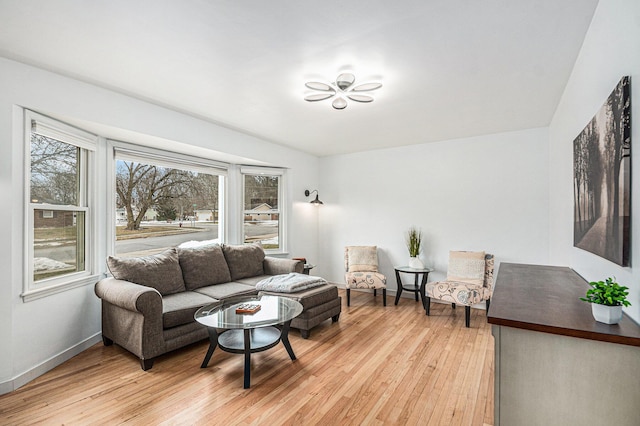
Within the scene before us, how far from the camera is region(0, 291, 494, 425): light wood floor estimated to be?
6.75ft

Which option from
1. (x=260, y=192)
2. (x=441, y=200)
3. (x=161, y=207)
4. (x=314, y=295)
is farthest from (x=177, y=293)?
(x=441, y=200)

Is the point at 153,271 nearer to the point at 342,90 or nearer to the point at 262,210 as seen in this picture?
the point at 262,210

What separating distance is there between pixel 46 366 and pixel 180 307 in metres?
1.11

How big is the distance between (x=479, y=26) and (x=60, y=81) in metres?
3.32

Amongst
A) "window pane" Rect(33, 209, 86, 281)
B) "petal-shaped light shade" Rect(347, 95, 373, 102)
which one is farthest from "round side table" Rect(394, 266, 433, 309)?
"window pane" Rect(33, 209, 86, 281)

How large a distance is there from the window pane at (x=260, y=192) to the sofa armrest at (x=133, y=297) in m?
2.51

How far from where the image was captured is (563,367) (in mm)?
1170

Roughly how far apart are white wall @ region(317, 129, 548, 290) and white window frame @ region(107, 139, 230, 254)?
200cm

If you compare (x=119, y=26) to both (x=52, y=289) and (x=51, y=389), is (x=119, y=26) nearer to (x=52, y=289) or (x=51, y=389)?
(x=52, y=289)

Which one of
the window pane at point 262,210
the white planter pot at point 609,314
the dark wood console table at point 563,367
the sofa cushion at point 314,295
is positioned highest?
the window pane at point 262,210

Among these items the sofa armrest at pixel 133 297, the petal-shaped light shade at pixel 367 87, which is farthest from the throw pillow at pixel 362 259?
the sofa armrest at pixel 133 297

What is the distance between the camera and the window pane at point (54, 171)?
2.74 m

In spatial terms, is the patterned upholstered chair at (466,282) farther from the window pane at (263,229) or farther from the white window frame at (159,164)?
the white window frame at (159,164)

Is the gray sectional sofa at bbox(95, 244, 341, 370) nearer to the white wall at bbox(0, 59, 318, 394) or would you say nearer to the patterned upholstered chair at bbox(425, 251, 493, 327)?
the white wall at bbox(0, 59, 318, 394)
